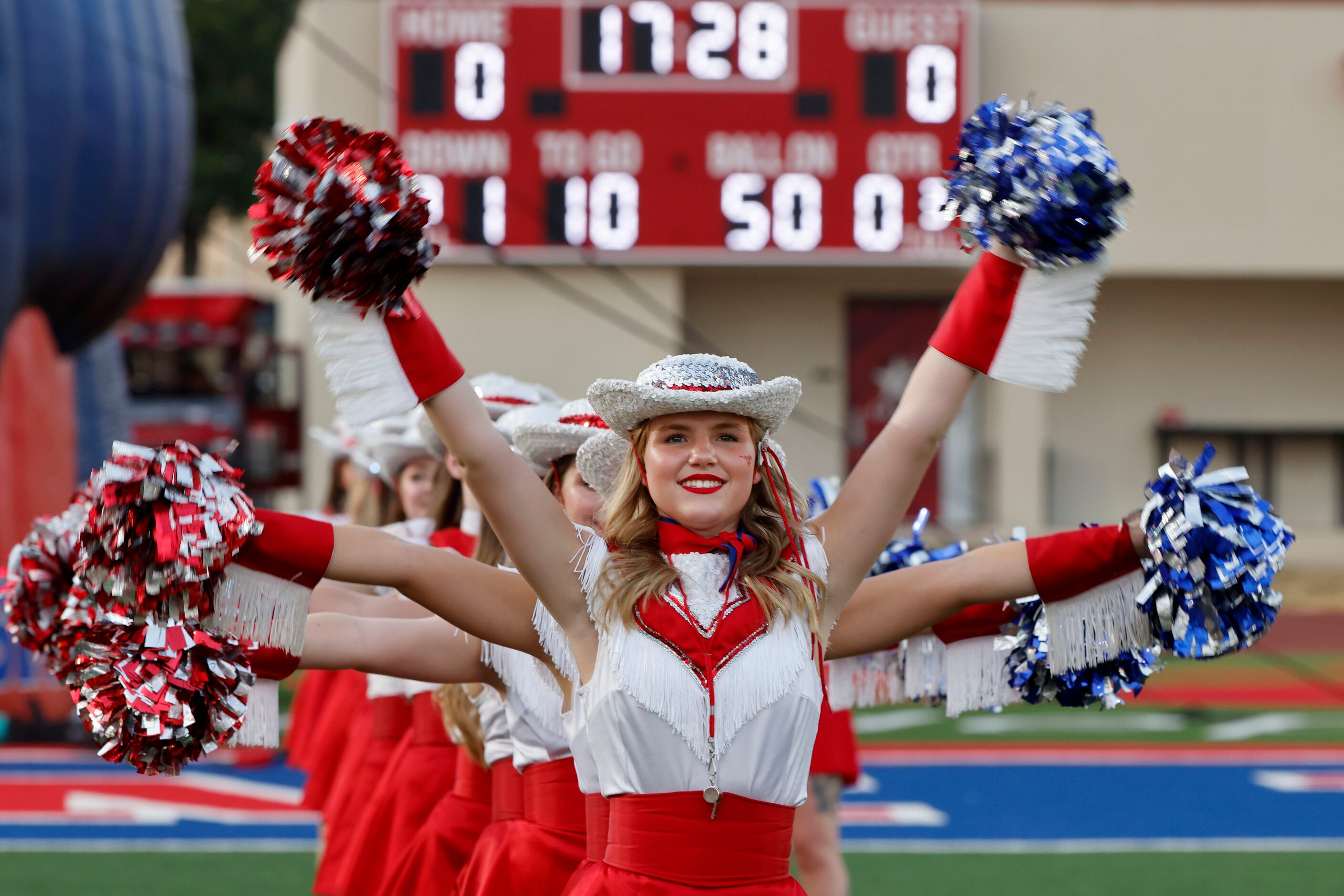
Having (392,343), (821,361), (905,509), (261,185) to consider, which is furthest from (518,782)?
(821,361)

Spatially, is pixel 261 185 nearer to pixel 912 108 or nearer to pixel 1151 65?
pixel 912 108

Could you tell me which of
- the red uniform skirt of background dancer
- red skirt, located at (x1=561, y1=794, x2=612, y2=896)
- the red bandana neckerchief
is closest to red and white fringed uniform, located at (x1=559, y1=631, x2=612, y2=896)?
red skirt, located at (x1=561, y1=794, x2=612, y2=896)

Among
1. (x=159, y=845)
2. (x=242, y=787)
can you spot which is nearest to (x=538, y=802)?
(x=159, y=845)

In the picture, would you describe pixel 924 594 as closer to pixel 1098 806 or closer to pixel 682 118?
pixel 1098 806

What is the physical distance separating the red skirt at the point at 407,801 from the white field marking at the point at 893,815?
142 inches

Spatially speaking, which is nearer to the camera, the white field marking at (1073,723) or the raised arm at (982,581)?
the raised arm at (982,581)

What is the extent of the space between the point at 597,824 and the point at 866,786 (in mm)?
5912

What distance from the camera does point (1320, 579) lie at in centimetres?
1602

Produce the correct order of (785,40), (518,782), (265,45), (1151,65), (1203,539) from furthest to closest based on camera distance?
1. (265,45)
2. (1151,65)
3. (785,40)
4. (518,782)
5. (1203,539)

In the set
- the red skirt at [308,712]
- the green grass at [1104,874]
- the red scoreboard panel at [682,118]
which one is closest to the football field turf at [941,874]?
the green grass at [1104,874]

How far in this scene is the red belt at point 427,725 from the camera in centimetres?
387

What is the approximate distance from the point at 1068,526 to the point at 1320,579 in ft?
7.66

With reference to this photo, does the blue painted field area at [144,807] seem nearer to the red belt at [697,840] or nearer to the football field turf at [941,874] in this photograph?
the football field turf at [941,874]

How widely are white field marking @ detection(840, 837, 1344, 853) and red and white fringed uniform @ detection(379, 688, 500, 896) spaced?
3.45 m
